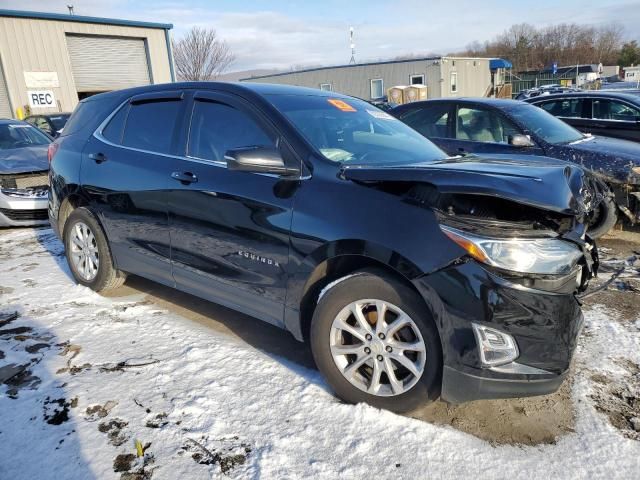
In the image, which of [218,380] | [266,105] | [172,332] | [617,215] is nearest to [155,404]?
[218,380]

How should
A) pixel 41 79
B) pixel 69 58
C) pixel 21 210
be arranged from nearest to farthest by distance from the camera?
pixel 21 210 → pixel 41 79 → pixel 69 58

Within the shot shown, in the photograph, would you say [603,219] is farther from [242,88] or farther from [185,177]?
[185,177]

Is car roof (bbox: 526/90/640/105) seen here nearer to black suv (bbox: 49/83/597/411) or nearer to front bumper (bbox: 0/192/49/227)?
black suv (bbox: 49/83/597/411)

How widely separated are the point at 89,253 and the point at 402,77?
33.5 meters

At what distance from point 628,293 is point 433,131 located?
3252 millimetres

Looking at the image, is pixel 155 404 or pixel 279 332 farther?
A: pixel 279 332

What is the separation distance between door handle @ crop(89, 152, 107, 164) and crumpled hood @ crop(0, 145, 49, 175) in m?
3.36

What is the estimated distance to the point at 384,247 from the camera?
2.38 m

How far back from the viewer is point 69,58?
20.4 meters

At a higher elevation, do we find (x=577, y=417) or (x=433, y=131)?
(x=433, y=131)

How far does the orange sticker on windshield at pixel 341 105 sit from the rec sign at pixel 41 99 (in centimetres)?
1994

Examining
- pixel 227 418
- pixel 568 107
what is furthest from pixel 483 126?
pixel 227 418

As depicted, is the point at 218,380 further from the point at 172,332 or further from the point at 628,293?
the point at 628,293

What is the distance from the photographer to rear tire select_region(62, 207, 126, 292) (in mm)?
4137
